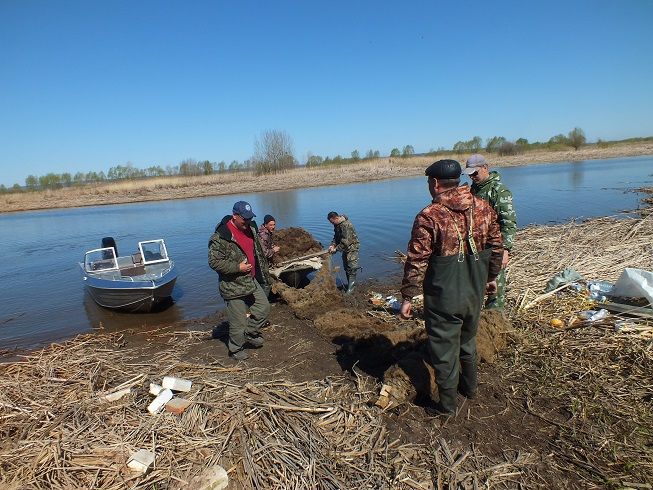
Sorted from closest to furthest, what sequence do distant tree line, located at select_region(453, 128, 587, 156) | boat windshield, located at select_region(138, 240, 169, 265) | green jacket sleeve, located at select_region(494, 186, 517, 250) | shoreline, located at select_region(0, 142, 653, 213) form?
1. green jacket sleeve, located at select_region(494, 186, 517, 250)
2. boat windshield, located at select_region(138, 240, 169, 265)
3. shoreline, located at select_region(0, 142, 653, 213)
4. distant tree line, located at select_region(453, 128, 587, 156)

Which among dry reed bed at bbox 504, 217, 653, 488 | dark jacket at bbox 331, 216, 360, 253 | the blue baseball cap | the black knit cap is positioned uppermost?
the black knit cap

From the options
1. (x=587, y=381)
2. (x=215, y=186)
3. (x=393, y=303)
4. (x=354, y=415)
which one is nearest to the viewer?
(x=354, y=415)

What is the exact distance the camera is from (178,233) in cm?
1900

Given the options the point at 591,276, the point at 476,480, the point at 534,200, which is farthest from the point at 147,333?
the point at 534,200

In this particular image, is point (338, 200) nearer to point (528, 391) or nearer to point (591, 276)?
point (591, 276)

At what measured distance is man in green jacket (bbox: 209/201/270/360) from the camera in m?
4.73

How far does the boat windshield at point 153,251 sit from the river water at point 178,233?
1.06 metres

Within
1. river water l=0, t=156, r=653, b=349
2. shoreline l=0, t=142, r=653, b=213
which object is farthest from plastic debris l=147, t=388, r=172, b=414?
shoreline l=0, t=142, r=653, b=213

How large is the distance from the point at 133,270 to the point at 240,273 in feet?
18.7

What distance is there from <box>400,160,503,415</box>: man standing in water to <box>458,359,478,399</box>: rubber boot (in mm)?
273

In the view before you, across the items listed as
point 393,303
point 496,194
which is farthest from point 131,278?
point 496,194

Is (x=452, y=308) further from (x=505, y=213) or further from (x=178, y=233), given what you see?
(x=178, y=233)

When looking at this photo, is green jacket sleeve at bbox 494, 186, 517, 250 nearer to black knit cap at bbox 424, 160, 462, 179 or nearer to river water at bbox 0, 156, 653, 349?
black knit cap at bbox 424, 160, 462, 179

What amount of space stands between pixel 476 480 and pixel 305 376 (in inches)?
84.2
